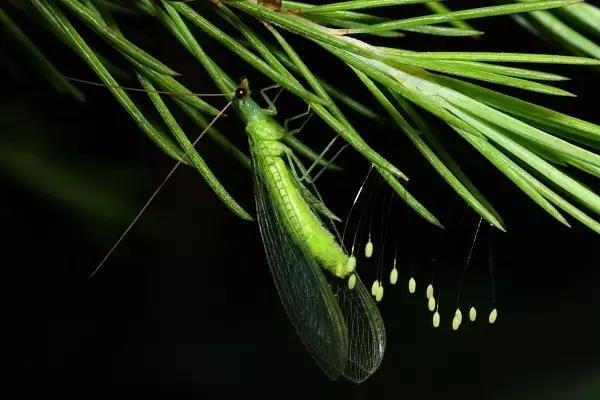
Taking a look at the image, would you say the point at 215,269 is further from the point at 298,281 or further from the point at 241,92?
the point at 241,92

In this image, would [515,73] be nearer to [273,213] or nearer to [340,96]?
[340,96]

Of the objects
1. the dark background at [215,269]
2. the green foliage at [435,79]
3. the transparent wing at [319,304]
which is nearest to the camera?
the green foliage at [435,79]

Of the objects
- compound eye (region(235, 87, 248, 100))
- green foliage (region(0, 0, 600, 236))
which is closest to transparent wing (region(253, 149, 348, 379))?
compound eye (region(235, 87, 248, 100))

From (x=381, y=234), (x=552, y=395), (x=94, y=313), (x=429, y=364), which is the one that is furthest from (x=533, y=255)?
(x=94, y=313)

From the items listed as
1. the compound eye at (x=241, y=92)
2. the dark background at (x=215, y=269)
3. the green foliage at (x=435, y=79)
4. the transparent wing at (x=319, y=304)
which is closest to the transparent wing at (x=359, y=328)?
the transparent wing at (x=319, y=304)

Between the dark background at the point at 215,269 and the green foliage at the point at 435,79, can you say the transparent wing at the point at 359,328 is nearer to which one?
the dark background at the point at 215,269

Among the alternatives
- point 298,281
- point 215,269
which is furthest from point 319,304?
point 215,269
